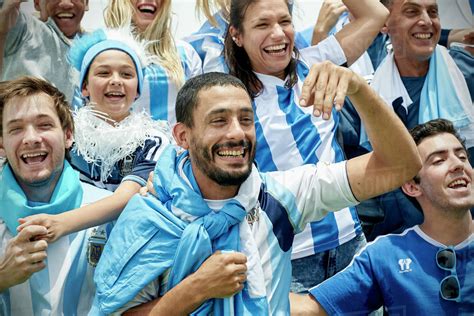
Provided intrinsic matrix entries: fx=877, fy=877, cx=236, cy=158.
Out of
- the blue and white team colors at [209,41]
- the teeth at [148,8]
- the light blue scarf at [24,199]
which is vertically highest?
the teeth at [148,8]

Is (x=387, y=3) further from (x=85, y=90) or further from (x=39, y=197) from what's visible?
(x=39, y=197)

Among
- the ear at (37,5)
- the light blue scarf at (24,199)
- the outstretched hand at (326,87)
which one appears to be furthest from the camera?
the ear at (37,5)

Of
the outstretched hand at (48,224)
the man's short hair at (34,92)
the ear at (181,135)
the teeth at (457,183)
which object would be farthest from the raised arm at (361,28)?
the outstretched hand at (48,224)

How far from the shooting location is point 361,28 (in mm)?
2428

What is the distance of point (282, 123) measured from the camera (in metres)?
2.25

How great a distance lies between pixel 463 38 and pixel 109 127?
1024mm

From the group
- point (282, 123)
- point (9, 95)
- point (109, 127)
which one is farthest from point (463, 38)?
point (9, 95)

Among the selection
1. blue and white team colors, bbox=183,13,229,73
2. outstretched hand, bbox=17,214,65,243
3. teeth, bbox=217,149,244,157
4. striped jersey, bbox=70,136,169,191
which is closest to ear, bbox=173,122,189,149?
teeth, bbox=217,149,244,157

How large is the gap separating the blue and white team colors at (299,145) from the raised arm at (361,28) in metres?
0.22

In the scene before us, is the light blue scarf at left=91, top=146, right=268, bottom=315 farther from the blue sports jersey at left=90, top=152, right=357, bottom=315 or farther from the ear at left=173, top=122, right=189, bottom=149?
the ear at left=173, top=122, right=189, bottom=149

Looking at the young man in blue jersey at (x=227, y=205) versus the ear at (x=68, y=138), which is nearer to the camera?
the young man in blue jersey at (x=227, y=205)

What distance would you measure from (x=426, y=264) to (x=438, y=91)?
1.75ft

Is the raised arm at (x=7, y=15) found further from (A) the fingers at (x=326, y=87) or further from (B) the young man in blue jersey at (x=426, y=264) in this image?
(B) the young man in blue jersey at (x=426, y=264)

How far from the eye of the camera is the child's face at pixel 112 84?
90.7 inches
